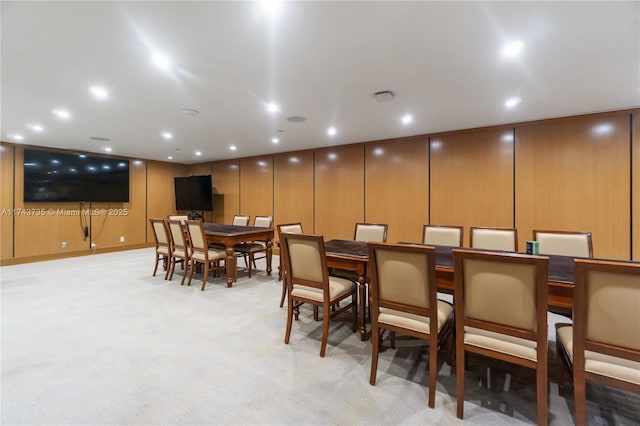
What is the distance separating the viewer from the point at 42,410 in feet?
5.43

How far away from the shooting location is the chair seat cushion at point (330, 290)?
2316 millimetres

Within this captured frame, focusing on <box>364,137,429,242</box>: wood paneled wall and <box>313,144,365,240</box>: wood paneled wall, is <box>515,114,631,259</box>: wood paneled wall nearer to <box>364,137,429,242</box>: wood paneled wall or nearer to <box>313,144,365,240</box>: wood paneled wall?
<box>364,137,429,242</box>: wood paneled wall

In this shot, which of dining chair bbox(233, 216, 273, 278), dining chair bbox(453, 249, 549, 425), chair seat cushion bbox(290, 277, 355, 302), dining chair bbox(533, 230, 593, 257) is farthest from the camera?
dining chair bbox(233, 216, 273, 278)

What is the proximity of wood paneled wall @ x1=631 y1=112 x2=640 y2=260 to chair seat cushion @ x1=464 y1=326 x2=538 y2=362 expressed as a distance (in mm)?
3597

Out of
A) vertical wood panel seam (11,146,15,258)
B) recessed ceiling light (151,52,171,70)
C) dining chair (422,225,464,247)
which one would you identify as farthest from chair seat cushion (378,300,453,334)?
vertical wood panel seam (11,146,15,258)

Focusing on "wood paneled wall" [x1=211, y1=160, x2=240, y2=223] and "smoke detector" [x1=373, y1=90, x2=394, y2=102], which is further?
"wood paneled wall" [x1=211, y1=160, x2=240, y2=223]

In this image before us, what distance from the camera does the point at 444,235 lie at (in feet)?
10.5

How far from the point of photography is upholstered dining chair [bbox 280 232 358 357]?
2.21m

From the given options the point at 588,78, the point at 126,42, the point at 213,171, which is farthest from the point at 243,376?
the point at 213,171

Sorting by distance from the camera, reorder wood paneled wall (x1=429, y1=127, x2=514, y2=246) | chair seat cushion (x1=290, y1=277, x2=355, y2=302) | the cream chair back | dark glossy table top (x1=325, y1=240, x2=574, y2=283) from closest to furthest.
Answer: dark glossy table top (x1=325, y1=240, x2=574, y2=283) → chair seat cushion (x1=290, y1=277, x2=355, y2=302) → wood paneled wall (x1=429, y1=127, x2=514, y2=246) → the cream chair back

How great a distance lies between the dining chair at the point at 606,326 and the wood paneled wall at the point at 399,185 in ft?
12.2

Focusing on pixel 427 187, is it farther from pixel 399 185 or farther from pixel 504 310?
pixel 504 310

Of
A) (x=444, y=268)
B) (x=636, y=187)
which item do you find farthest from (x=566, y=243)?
(x=636, y=187)

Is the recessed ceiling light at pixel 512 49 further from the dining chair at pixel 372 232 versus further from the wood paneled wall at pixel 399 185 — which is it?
the wood paneled wall at pixel 399 185
